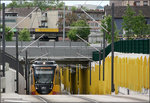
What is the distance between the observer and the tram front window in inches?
1897

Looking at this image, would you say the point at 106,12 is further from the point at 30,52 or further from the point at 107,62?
the point at 107,62

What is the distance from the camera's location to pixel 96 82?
196 ft

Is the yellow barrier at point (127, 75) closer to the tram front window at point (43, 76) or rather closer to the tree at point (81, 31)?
the tram front window at point (43, 76)

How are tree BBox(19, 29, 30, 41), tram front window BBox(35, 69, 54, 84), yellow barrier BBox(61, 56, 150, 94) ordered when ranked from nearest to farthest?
1. yellow barrier BBox(61, 56, 150, 94)
2. tram front window BBox(35, 69, 54, 84)
3. tree BBox(19, 29, 30, 41)

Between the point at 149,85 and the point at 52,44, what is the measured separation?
49898 millimetres

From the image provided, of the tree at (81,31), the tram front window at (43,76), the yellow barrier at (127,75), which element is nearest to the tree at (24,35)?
the tree at (81,31)

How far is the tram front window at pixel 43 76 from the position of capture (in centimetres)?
4819

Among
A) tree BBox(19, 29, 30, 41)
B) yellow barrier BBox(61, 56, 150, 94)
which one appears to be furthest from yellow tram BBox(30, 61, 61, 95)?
tree BBox(19, 29, 30, 41)

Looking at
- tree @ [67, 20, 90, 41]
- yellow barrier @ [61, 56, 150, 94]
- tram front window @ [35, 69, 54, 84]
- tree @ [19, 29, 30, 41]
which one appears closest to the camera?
yellow barrier @ [61, 56, 150, 94]

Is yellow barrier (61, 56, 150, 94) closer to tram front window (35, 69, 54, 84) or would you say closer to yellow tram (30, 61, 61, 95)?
yellow tram (30, 61, 61, 95)

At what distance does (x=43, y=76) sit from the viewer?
4834 centimetres

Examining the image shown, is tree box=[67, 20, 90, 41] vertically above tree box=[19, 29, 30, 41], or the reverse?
tree box=[67, 20, 90, 41]

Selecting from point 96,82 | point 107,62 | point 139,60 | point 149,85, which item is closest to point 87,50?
point 96,82

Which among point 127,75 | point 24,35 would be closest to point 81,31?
point 24,35
